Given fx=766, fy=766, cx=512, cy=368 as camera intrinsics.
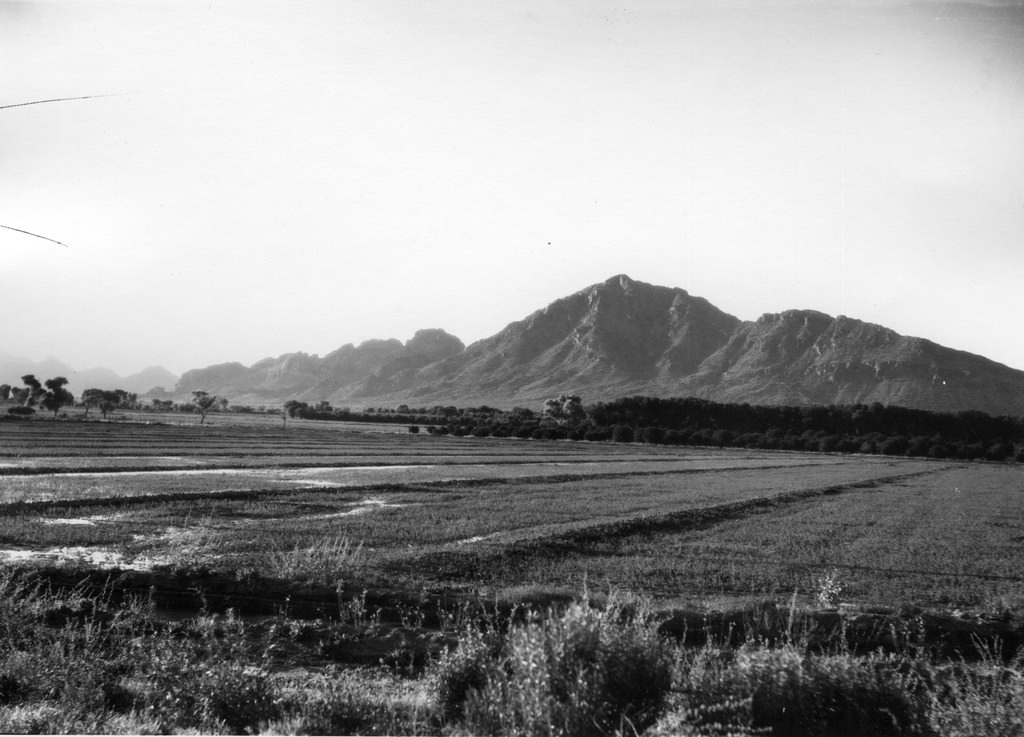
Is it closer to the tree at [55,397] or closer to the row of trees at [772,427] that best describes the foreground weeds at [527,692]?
the tree at [55,397]

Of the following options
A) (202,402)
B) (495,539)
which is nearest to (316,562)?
(495,539)

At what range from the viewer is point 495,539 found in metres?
19.5

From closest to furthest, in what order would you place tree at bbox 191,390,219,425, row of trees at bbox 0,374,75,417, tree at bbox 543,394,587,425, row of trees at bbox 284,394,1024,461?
1. row of trees at bbox 0,374,75,417
2. row of trees at bbox 284,394,1024,461
3. tree at bbox 191,390,219,425
4. tree at bbox 543,394,587,425

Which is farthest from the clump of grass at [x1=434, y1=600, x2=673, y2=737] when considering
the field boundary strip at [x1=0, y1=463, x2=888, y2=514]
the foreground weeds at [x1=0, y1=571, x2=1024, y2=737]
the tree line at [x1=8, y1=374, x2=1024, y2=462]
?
the tree line at [x1=8, y1=374, x2=1024, y2=462]

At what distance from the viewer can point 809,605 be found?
13047 millimetres

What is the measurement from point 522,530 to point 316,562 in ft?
24.3

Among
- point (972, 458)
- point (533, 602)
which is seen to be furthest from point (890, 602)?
point (972, 458)

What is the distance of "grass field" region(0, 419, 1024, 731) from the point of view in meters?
13.8

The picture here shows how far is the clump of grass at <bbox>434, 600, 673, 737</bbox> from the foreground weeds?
2 centimetres

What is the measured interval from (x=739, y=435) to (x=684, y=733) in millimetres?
110605

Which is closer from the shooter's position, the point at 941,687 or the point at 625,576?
the point at 941,687

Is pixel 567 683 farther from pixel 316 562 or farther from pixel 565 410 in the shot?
pixel 565 410

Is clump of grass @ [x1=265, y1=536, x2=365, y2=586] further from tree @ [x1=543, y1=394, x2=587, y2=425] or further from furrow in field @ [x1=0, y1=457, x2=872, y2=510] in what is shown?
tree @ [x1=543, y1=394, x2=587, y2=425]

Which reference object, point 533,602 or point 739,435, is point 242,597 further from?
point 739,435
